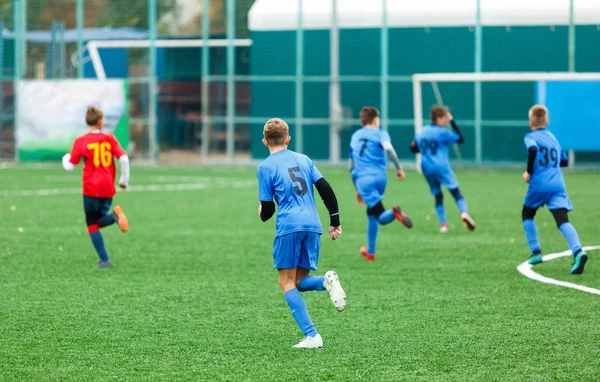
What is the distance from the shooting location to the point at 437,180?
554 inches

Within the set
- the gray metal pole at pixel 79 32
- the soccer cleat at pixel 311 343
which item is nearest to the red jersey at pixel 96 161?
the soccer cleat at pixel 311 343

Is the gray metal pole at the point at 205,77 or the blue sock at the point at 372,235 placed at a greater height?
the gray metal pole at the point at 205,77

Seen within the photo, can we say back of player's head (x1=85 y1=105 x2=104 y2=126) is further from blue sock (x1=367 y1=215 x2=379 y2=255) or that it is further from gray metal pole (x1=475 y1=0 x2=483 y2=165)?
gray metal pole (x1=475 y1=0 x2=483 y2=165)

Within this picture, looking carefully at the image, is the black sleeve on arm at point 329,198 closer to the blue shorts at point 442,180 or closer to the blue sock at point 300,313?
the blue sock at point 300,313

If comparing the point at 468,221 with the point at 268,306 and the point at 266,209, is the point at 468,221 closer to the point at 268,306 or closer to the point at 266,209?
the point at 268,306

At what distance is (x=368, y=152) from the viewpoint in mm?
11773

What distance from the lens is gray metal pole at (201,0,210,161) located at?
30.2 m

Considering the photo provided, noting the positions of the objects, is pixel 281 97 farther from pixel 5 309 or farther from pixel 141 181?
pixel 5 309

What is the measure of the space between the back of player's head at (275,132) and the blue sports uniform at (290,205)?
0.09 m

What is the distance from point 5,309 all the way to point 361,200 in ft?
15.7

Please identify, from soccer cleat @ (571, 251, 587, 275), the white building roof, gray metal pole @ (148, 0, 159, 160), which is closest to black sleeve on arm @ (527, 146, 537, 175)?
soccer cleat @ (571, 251, 587, 275)

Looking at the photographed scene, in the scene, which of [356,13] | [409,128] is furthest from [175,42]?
[409,128]

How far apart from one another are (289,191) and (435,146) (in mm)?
7379

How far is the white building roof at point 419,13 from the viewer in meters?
28.0
